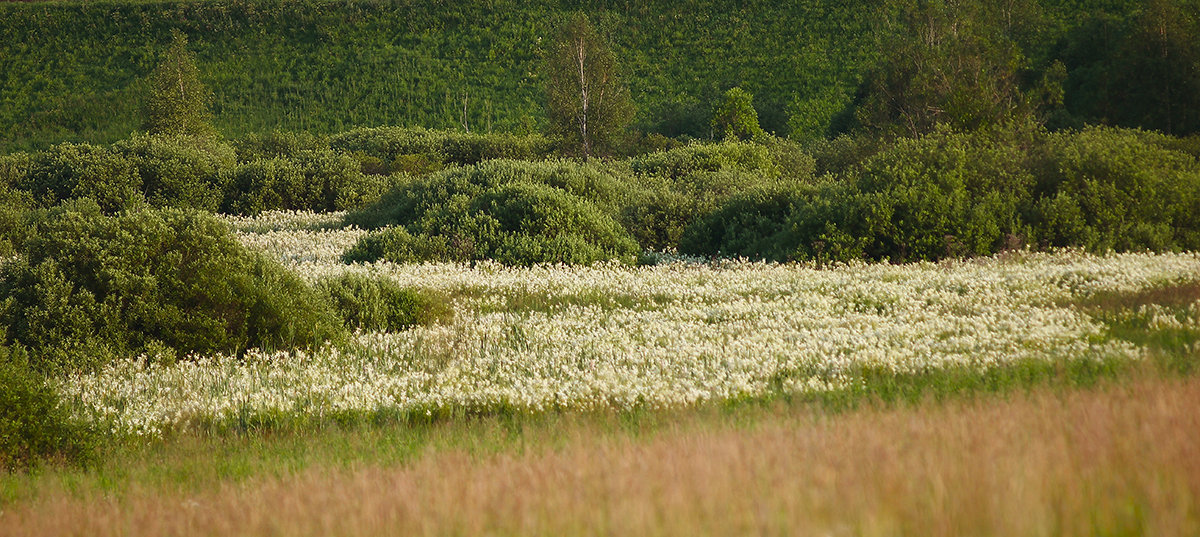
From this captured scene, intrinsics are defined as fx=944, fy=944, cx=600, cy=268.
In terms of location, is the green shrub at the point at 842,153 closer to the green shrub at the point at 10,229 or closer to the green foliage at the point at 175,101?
the green shrub at the point at 10,229

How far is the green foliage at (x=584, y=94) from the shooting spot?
57250mm

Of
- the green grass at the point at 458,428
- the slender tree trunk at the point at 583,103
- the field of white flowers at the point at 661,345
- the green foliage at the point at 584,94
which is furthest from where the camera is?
the green foliage at the point at 584,94

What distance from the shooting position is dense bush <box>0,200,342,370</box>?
11469mm

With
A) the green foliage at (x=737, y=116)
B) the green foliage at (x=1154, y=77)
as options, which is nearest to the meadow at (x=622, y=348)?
the green foliage at (x=1154, y=77)

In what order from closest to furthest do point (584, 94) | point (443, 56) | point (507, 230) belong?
point (507, 230) → point (584, 94) → point (443, 56)

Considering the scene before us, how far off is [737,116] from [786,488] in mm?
59299

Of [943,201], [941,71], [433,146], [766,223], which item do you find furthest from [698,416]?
[433,146]

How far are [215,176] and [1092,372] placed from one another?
1555 inches

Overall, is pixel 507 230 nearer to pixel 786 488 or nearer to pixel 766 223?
pixel 766 223

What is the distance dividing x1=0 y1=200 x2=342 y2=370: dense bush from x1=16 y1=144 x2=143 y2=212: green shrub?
86.5ft

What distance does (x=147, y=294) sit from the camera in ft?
39.0

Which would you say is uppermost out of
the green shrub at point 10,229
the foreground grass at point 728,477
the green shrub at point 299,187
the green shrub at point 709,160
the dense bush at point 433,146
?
the foreground grass at point 728,477

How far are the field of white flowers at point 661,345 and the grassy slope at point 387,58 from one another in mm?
61519

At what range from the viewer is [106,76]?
109 m
